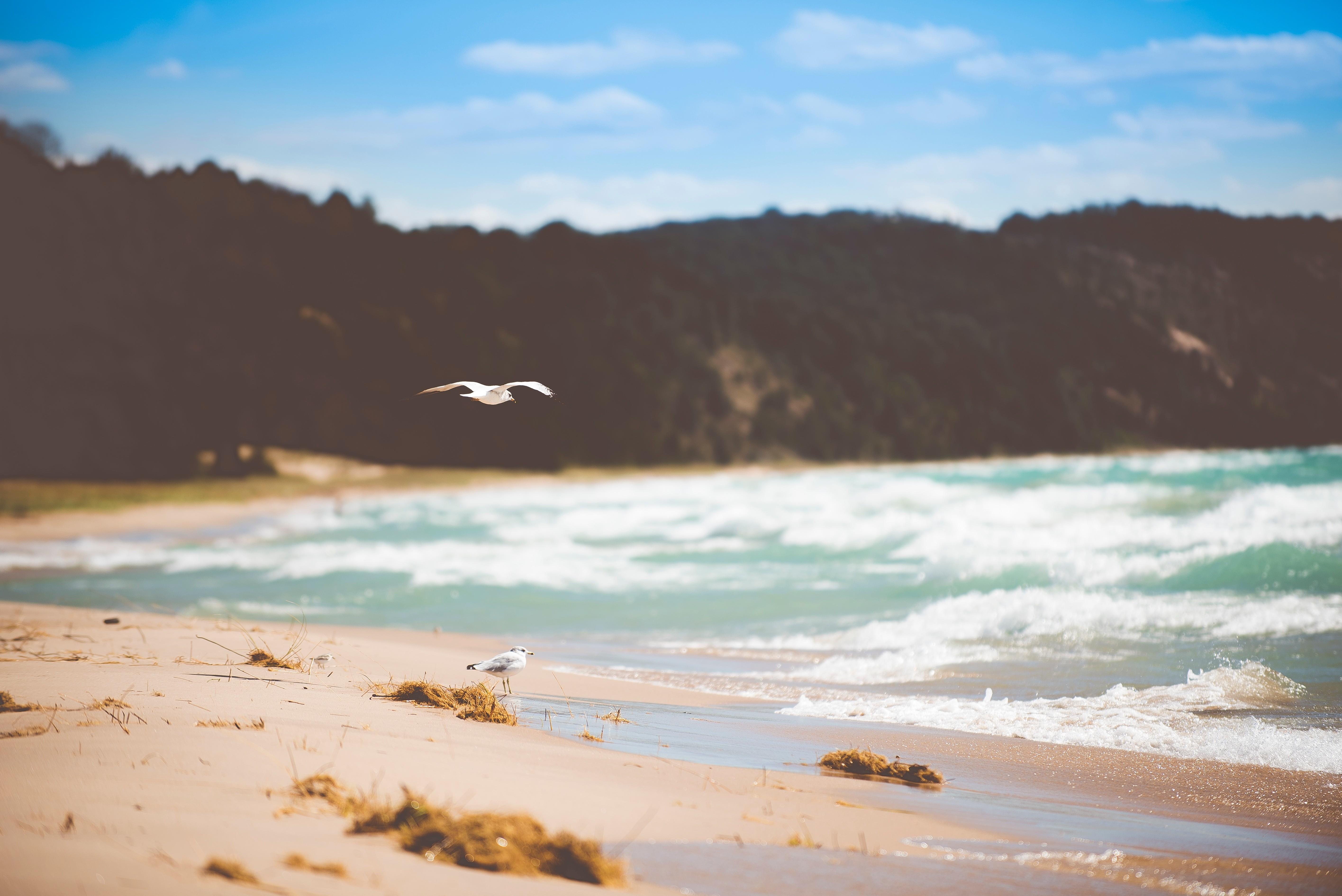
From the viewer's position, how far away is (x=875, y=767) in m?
4.89

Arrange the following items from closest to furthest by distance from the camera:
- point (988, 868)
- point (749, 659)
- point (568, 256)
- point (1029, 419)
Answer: point (988, 868) < point (749, 659) < point (568, 256) < point (1029, 419)

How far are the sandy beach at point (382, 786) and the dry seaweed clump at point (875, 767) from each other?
9 centimetres

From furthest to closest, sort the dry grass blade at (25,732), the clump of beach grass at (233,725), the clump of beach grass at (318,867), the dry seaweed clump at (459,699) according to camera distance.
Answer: the dry seaweed clump at (459,699) → the clump of beach grass at (233,725) → the dry grass blade at (25,732) → the clump of beach grass at (318,867)

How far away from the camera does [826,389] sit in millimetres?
69312

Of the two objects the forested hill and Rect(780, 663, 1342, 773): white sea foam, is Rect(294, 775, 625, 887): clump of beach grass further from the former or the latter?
the forested hill

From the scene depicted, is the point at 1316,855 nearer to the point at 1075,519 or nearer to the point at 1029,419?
the point at 1075,519

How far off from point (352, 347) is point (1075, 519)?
4585 centimetres

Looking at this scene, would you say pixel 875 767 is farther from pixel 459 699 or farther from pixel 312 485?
pixel 312 485

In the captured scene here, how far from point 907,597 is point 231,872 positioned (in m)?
10.1

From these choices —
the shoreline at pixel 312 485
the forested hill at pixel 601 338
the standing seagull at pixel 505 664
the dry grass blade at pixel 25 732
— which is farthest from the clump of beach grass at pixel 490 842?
the forested hill at pixel 601 338

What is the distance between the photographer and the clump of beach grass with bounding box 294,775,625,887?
3.03m

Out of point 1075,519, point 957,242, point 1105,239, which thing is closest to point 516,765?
point 1075,519

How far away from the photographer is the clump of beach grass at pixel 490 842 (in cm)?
303

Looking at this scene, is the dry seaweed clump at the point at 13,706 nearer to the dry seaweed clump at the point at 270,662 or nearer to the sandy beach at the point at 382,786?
the sandy beach at the point at 382,786
